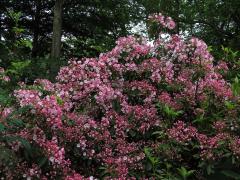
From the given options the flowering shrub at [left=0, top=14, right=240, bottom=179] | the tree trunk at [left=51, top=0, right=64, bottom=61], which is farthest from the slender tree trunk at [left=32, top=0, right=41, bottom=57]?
the flowering shrub at [left=0, top=14, right=240, bottom=179]

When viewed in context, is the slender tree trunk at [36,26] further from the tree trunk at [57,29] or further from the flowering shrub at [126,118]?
the flowering shrub at [126,118]

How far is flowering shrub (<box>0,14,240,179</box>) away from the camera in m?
3.79

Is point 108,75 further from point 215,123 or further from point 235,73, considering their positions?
point 235,73

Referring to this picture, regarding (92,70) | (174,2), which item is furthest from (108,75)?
(174,2)

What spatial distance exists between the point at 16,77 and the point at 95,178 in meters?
3.36

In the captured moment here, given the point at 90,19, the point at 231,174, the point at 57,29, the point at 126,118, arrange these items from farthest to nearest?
the point at 90,19 < the point at 57,29 < the point at 126,118 < the point at 231,174

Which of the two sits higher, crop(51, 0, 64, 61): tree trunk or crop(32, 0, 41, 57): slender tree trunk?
crop(32, 0, 41, 57): slender tree trunk

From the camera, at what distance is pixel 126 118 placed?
15.2ft

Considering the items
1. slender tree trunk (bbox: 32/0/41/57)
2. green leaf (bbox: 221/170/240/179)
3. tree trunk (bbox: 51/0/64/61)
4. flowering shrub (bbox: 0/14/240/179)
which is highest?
slender tree trunk (bbox: 32/0/41/57)

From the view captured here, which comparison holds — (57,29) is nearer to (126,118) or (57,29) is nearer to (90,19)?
(90,19)

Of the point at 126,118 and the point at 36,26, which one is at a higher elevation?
the point at 36,26

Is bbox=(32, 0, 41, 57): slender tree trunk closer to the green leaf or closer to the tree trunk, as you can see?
the tree trunk

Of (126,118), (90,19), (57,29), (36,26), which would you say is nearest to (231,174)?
(126,118)

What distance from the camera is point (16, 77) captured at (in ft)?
23.3
